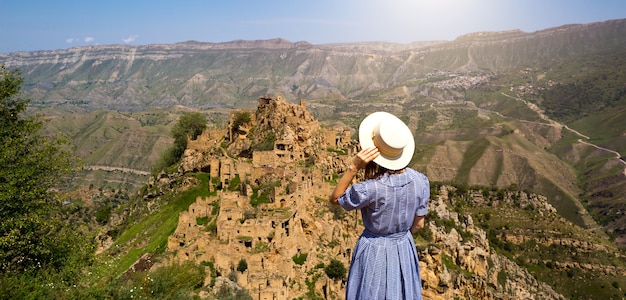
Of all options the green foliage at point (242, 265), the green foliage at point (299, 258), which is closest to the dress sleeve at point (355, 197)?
Result: the green foliage at point (242, 265)

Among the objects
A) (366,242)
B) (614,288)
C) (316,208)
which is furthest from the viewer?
(614,288)

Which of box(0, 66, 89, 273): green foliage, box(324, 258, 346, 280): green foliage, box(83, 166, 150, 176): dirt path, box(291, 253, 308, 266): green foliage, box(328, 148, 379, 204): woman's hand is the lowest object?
box(83, 166, 150, 176): dirt path

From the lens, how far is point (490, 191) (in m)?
96.1

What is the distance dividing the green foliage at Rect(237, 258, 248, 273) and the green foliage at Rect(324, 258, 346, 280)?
18.3ft

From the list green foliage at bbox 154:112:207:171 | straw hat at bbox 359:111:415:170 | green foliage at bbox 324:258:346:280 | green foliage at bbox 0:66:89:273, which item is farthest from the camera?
green foliage at bbox 154:112:207:171

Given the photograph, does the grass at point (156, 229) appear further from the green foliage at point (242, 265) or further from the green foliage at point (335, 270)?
the green foliage at point (335, 270)

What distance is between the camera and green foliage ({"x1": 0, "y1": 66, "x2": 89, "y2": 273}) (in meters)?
14.5

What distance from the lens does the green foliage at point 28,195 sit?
1450cm

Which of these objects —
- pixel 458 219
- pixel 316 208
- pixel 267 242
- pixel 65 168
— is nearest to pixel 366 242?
pixel 65 168

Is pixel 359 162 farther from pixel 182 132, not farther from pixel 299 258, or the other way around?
pixel 182 132

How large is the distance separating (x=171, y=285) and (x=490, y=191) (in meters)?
91.0

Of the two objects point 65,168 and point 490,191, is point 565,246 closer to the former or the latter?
point 490,191

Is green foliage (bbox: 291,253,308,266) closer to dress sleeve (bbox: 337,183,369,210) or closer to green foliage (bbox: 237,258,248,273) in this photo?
green foliage (bbox: 237,258,248,273)

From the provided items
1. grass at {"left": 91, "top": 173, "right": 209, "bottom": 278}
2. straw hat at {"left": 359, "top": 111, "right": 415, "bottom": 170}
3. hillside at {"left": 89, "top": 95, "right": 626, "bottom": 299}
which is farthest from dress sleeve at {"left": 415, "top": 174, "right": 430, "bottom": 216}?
grass at {"left": 91, "top": 173, "right": 209, "bottom": 278}
